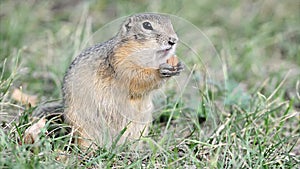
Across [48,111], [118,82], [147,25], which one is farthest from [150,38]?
[48,111]

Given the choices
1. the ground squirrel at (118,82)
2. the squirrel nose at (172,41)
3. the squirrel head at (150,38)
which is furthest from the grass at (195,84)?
the squirrel nose at (172,41)

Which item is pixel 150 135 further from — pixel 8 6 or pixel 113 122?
pixel 8 6

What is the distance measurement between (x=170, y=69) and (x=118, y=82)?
47 cm

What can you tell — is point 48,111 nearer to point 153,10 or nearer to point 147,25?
point 147,25

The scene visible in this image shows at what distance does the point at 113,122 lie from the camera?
4664 mm

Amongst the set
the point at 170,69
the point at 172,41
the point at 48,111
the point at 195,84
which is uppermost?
the point at 172,41

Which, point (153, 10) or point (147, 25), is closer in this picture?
point (147, 25)

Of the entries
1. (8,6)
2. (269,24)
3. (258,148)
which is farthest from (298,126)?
(8,6)

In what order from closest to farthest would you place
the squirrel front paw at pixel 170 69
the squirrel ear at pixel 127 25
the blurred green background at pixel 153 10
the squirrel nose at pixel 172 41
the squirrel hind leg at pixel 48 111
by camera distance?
1. the squirrel nose at pixel 172 41
2. the squirrel front paw at pixel 170 69
3. the squirrel ear at pixel 127 25
4. the squirrel hind leg at pixel 48 111
5. the blurred green background at pixel 153 10

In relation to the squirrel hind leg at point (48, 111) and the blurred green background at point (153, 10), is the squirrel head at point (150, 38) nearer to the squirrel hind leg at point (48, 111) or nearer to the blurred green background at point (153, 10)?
the squirrel hind leg at point (48, 111)

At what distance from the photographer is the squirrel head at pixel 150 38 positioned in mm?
4188

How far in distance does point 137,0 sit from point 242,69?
2.43m

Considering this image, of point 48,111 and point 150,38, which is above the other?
point 150,38

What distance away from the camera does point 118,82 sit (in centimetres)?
457
